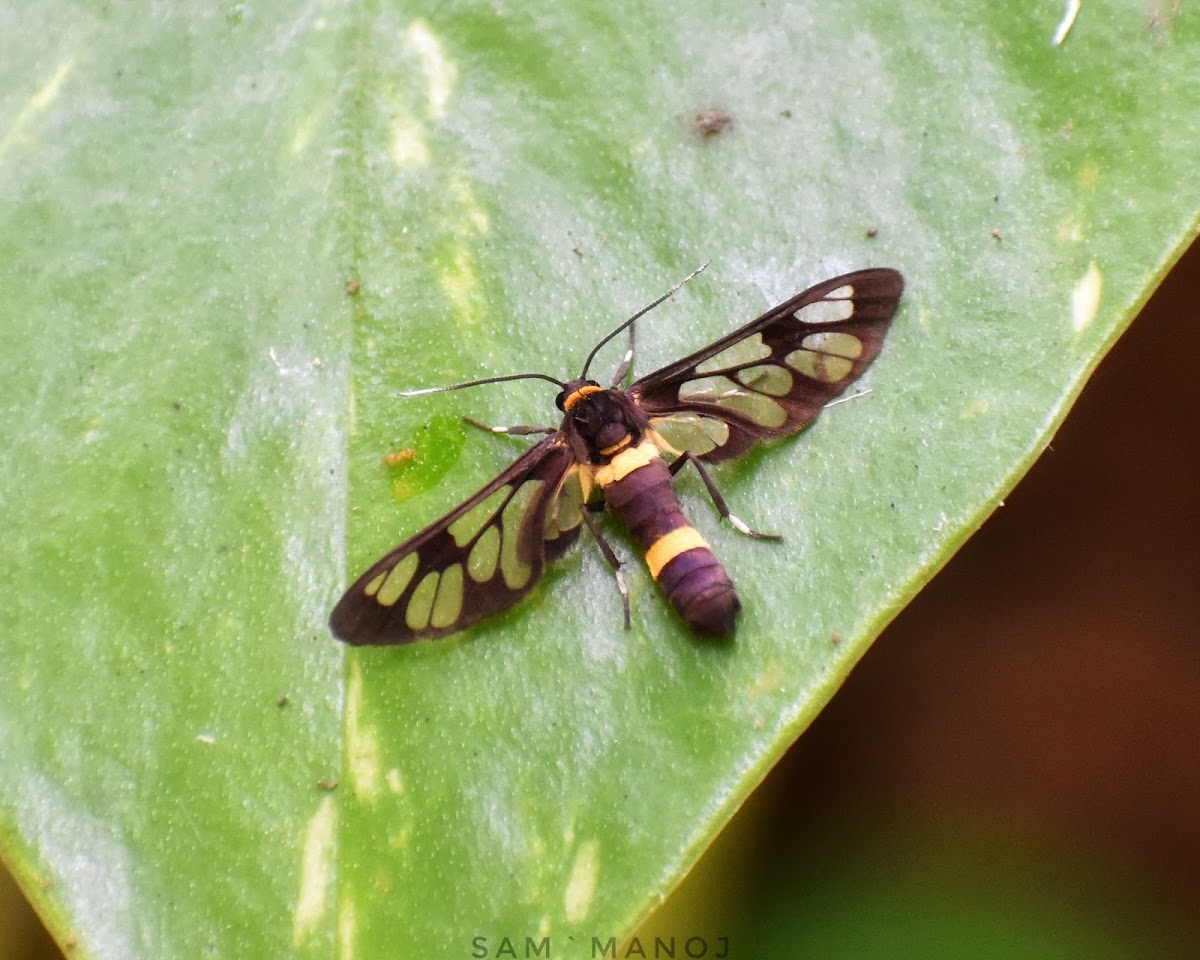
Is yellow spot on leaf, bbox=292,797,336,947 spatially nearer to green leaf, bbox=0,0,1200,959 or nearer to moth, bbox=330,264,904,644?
green leaf, bbox=0,0,1200,959

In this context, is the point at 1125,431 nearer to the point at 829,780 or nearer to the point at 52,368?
the point at 829,780

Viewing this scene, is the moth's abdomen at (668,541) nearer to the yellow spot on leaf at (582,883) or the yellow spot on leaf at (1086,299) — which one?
the yellow spot on leaf at (582,883)

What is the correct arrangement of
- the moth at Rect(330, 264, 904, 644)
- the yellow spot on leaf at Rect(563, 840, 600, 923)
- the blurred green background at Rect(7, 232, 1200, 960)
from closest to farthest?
the yellow spot on leaf at Rect(563, 840, 600, 923), the moth at Rect(330, 264, 904, 644), the blurred green background at Rect(7, 232, 1200, 960)

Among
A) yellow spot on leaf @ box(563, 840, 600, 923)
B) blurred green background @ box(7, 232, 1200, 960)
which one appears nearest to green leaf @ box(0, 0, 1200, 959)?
yellow spot on leaf @ box(563, 840, 600, 923)

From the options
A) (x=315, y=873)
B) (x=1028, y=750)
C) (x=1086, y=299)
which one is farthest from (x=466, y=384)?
(x=1028, y=750)

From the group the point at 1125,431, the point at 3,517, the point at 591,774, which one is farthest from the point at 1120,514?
the point at 3,517

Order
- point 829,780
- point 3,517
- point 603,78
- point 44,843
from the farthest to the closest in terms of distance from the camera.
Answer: point 829,780, point 603,78, point 3,517, point 44,843

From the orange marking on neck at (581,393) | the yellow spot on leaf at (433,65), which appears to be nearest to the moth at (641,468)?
the orange marking on neck at (581,393)
